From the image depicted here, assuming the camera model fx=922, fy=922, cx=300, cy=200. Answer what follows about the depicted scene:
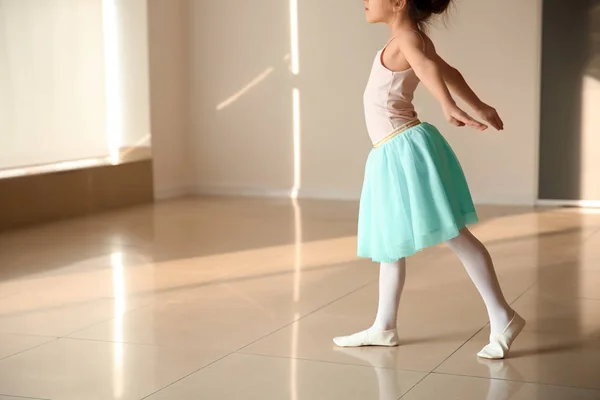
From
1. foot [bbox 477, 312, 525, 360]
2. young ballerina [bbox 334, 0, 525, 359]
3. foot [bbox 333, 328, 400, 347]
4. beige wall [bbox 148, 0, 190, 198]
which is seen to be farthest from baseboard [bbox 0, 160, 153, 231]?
foot [bbox 477, 312, 525, 360]

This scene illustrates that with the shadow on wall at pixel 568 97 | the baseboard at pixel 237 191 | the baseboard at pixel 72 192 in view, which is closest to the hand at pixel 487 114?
the baseboard at pixel 72 192

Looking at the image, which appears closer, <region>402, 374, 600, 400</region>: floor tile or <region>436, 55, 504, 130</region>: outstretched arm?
<region>402, 374, 600, 400</region>: floor tile

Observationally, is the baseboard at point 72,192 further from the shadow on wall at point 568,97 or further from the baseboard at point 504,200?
the shadow on wall at point 568,97

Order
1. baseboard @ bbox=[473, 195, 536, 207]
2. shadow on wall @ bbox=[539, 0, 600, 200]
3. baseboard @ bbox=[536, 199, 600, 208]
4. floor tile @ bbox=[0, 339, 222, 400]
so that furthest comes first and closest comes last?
1. baseboard @ bbox=[473, 195, 536, 207]
2. baseboard @ bbox=[536, 199, 600, 208]
3. shadow on wall @ bbox=[539, 0, 600, 200]
4. floor tile @ bbox=[0, 339, 222, 400]

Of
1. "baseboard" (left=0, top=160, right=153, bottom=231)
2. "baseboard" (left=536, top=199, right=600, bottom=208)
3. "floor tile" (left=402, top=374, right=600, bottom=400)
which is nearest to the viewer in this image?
"floor tile" (left=402, top=374, right=600, bottom=400)

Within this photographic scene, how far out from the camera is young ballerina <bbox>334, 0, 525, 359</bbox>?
236 centimetres

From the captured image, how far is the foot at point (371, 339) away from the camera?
2.60 metres

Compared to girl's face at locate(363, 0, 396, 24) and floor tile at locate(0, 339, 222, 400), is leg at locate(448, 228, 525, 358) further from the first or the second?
floor tile at locate(0, 339, 222, 400)

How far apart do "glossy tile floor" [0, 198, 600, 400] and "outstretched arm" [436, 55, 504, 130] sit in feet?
2.09

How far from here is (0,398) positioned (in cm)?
218

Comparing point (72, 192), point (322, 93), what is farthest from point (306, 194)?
point (72, 192)

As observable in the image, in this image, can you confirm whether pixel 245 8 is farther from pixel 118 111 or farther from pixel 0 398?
pixel 0 398

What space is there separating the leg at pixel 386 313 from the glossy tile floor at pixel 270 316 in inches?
1.9

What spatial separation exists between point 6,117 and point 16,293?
6.72ft
